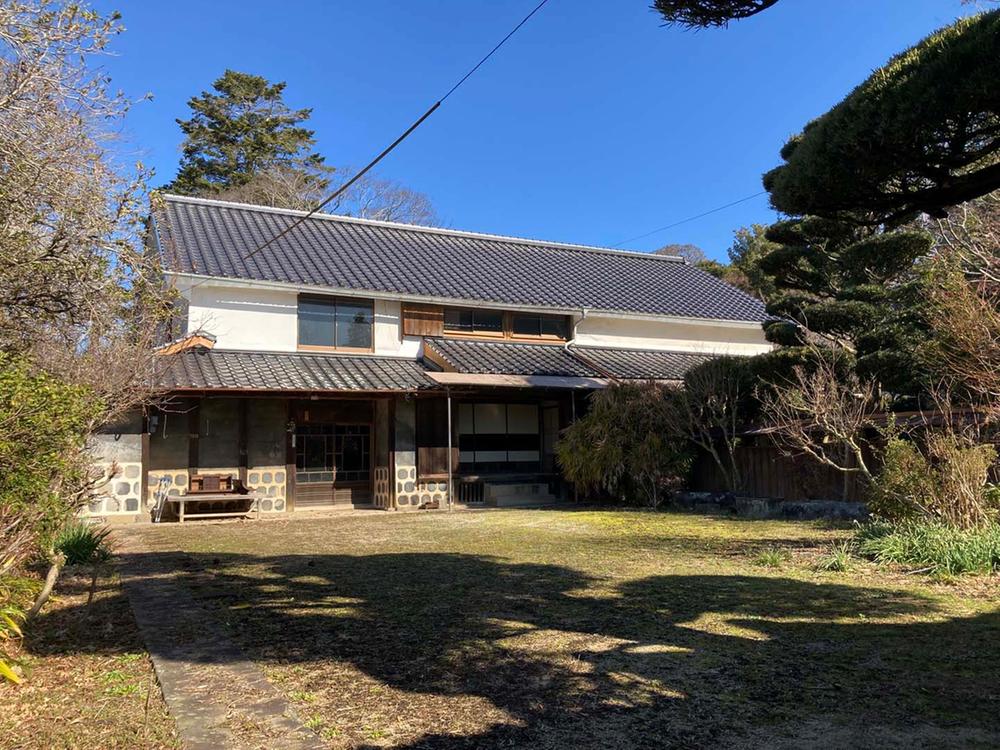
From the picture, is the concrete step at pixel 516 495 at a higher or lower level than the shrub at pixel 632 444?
lower

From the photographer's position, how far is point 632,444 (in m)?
15.9

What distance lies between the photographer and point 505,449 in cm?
1916

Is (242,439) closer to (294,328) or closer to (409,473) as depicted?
(294,328)

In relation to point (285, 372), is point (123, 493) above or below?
below

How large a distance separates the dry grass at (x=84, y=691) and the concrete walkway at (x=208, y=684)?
10 cm

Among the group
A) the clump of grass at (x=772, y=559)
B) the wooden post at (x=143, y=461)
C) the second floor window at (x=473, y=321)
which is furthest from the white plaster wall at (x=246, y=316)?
the clump of grass at (x=772, y=559)

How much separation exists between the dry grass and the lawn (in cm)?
73

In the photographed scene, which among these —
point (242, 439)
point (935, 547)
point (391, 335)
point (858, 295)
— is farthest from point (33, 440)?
point (858, 295)

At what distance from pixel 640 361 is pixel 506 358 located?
4134 millimetres

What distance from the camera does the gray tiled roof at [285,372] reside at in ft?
46.5

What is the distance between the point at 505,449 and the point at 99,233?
1353 centimetres

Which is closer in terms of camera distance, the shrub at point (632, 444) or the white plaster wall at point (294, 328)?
the shrub at point (632, 444)

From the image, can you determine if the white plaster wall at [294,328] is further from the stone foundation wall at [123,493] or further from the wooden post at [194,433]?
the stone foundation wall at [123,493]

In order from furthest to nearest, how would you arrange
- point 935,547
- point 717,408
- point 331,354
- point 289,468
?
point 331,354 < point 289,468 < point 717,408 < point 935,547
